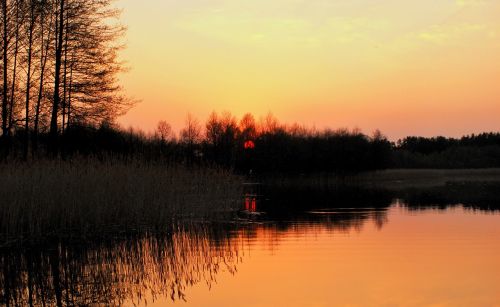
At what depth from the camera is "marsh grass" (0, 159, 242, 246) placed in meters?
15.6

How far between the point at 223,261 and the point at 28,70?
19601 mm

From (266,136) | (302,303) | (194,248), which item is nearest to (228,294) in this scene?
(302,303)

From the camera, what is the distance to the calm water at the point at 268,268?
384 inches

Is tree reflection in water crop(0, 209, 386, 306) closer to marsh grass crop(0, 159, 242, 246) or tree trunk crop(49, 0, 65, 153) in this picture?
marsh grass crop(0, 159, 242, 246)

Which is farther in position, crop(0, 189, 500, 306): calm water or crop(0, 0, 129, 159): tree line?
crop(0, 0, 129, 159): tree line

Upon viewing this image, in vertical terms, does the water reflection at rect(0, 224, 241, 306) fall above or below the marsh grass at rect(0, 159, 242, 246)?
below

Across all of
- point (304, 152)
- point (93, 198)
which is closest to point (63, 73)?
point (93, 198)

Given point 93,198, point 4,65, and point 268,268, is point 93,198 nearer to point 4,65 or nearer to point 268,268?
Answer: point 268,268

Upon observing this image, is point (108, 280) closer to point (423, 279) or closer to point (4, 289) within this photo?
point (4, 289)

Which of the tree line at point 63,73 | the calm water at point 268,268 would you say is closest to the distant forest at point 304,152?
the tree line at point 63,73

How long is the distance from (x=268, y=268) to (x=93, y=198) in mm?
7041

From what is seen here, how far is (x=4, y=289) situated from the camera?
10.5 meters

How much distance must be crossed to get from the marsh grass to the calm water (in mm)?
1201

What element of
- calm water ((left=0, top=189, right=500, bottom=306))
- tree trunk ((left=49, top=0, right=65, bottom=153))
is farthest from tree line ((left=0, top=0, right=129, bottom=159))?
calm water ((left=0, top=189, right=500, bottom=306))
